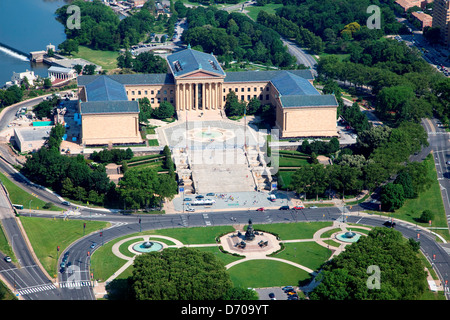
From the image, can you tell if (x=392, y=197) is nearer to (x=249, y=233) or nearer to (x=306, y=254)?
(x=306, y=254)

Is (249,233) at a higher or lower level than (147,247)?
higher

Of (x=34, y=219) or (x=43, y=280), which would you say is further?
(x=34, y=219)

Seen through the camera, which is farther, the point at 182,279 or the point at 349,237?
the point at 349,237

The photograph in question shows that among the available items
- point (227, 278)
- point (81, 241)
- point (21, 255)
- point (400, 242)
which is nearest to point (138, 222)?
point (81, 241)

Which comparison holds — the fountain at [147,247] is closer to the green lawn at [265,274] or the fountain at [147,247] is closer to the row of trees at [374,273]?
the green lawn at [265,274]

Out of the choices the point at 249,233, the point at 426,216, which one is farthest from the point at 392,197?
the point at 249,233
